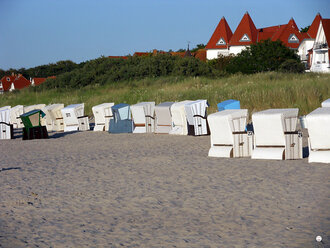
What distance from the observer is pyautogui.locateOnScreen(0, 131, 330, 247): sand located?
5754 millimetres

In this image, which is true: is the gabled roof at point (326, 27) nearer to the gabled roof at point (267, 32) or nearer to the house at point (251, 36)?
the house at point (251, 36)

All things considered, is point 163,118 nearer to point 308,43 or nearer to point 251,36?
point 308,43

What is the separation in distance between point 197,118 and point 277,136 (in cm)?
585

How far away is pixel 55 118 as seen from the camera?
Result: 22.6 metres

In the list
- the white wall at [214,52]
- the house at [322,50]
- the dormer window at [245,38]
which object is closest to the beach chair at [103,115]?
the house at [322,50]

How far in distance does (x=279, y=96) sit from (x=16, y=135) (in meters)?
11.9

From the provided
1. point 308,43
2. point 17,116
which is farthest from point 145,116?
point 308,43

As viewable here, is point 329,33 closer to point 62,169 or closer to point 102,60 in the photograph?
point 102,60

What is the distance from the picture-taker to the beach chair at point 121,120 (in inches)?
772

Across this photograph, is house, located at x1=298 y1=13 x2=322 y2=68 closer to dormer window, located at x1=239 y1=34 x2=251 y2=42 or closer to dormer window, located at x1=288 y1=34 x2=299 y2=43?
dormer window, located at x1=288 y1=34 x2=299 y2=43

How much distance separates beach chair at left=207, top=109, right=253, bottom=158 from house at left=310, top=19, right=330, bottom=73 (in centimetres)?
4914

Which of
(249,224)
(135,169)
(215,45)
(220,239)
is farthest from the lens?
(215,45)

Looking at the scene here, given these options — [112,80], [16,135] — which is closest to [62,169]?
[16,135]

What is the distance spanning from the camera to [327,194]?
293 inches
